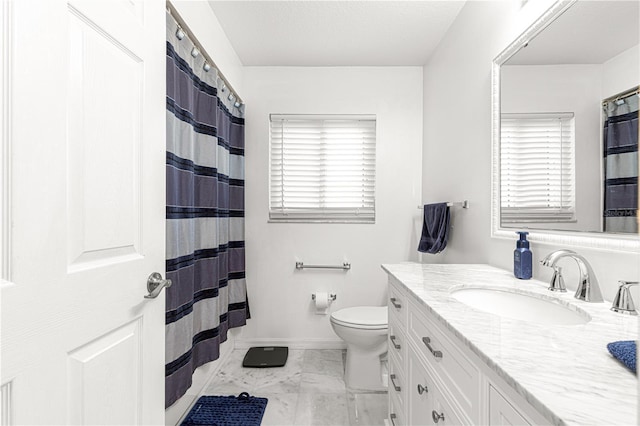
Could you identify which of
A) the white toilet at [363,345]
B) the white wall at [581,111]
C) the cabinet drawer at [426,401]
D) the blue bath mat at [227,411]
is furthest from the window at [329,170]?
the cabinet drawer at [426,401]

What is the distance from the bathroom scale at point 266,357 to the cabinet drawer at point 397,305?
1184 mm

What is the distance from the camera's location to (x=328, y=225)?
262 centimetres

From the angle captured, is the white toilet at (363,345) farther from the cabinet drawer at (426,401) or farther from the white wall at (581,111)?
the white wall at (581,111)

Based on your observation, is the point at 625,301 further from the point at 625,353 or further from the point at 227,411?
the point at 227,411

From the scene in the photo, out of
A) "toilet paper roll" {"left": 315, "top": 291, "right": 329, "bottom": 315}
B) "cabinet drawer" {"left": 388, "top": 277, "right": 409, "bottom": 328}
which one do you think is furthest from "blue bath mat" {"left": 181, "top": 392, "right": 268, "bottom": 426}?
"cabinet drawer" {"left": 388, "top": 277, "right": 409, "bottom": 328}

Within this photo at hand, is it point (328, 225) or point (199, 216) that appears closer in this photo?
point (199, 216)

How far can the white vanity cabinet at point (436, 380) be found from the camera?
0.61 metres

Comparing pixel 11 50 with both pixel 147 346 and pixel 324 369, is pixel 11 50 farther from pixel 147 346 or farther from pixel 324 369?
pixel 324 369

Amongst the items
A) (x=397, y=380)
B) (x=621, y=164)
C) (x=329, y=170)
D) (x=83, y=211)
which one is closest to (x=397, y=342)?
(x=397, y=380)

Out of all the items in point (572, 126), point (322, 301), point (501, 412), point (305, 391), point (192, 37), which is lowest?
point (305, 391)

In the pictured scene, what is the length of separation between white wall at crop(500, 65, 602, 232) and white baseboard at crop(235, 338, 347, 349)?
1.85m

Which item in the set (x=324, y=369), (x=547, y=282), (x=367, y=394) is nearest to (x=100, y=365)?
(x=547, y=282)

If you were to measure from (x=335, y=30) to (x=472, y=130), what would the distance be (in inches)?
44.9

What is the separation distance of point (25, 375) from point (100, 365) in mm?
196
